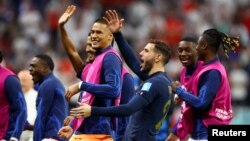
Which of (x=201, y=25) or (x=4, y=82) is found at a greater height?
(x=201, y=25)

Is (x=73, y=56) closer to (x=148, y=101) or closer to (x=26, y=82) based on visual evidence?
(x=148, y=101)

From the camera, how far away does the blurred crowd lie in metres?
23.3

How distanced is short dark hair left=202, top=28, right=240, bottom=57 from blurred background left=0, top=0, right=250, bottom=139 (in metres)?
10.4

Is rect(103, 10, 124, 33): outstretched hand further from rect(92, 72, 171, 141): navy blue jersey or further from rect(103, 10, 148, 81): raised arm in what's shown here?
rect(92, 72, 171, 141): navy blue jersey

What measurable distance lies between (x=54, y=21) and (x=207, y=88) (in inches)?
509

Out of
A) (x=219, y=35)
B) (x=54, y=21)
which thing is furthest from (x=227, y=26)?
(x=219, y=35)

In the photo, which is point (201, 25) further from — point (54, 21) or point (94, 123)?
point (94, 123)

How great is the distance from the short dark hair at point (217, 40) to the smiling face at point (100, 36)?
120 cm

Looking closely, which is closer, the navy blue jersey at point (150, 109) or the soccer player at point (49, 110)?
the navy blue jersey at point (150, 109)

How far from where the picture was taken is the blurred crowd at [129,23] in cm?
2333

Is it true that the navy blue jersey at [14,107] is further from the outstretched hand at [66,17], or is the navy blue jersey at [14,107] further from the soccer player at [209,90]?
the soccer player at [209,90]

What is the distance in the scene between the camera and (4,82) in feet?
41.1

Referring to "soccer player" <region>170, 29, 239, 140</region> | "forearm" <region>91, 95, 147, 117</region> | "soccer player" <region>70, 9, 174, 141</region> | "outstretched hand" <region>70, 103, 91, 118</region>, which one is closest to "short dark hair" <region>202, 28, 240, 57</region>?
"soccer player" <region>170, 29, 239, 140</region>

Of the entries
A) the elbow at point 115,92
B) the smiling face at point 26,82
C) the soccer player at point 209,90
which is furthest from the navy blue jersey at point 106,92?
the smiling face at point 26,82
